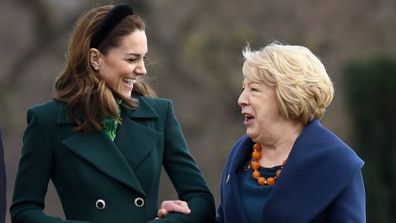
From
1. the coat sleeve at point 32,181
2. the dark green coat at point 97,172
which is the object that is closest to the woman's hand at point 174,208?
the dark green coat at point 97,172

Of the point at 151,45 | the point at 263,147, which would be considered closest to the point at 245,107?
the point at 263,147

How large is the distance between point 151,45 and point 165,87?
1.92 ft

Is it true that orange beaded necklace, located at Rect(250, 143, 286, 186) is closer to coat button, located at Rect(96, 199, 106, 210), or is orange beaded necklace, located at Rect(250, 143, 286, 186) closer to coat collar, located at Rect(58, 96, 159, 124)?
coat collar, located at Rect(58, 96, 159, 124)

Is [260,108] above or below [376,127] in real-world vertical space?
above

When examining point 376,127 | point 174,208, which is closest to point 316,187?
point 174,208

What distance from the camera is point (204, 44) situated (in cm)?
1595

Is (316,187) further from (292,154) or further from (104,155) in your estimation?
(104,155)

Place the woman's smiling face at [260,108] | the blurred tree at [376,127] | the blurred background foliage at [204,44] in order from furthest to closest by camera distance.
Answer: the blurred background foliage at [204,44], the blurred tree at [376,127], the woman's smiling face at [260,108]

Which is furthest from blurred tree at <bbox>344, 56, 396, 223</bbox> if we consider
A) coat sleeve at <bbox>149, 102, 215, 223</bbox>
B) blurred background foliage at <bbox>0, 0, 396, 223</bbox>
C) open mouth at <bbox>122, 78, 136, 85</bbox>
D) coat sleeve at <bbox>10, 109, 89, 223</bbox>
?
coat sleeve at <bbox>10, 109, 89, 223</bbox>

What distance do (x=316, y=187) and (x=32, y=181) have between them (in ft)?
3.56

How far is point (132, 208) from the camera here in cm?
532

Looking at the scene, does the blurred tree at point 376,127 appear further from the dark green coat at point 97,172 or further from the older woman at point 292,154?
the older woman at point 292,154

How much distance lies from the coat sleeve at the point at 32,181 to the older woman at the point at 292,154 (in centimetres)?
70

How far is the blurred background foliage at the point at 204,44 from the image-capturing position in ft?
50.8
